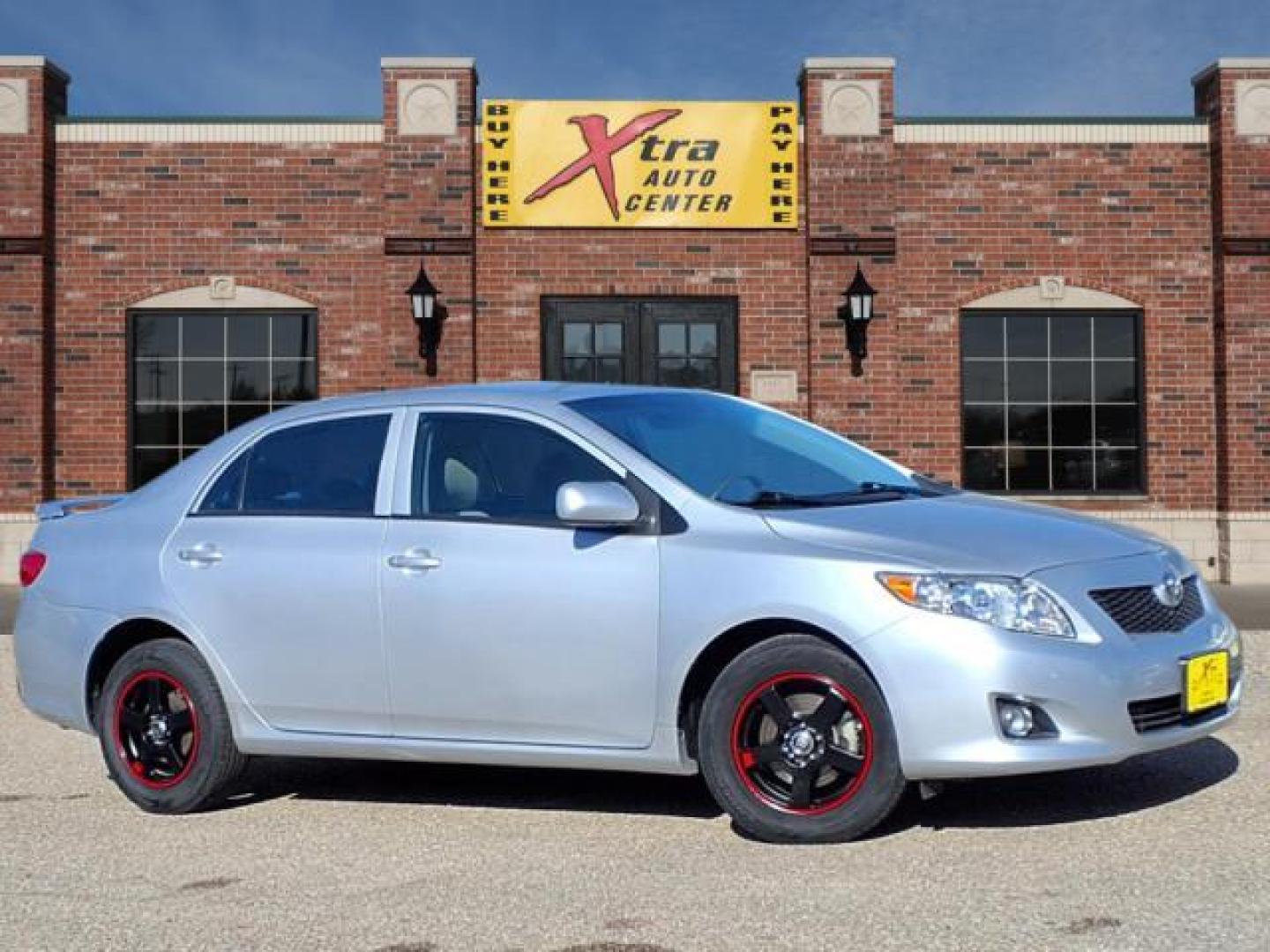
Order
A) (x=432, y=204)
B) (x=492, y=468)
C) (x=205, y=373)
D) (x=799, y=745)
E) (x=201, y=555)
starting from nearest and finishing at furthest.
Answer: (x=799, y=745), (x=492, y=468), (x=201, y=555), (x=432, y=204), (x=205, y=373)

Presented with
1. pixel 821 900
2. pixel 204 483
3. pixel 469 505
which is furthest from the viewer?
pixel 204 483

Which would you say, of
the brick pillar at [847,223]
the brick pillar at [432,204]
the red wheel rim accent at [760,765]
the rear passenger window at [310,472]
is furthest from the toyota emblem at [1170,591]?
the brick pillar at [432,204]

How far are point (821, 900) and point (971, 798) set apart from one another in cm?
160

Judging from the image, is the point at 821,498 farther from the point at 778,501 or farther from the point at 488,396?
the point at 488,396

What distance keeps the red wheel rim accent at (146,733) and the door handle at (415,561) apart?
1.05 metres

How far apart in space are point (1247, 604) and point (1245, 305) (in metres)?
4.40

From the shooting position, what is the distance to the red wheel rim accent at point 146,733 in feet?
20.6

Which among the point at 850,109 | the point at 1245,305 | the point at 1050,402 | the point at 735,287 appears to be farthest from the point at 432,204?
the point at 1245,305

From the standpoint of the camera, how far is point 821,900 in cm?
457

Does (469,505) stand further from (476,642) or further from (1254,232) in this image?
(1254,232)

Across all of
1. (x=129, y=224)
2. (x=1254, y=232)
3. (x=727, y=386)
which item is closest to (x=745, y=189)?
(x=727, y=386)

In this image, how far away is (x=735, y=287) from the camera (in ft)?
59.0

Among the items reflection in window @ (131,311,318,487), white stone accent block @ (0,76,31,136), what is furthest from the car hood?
white stone accent block @ (0,76,31,136)

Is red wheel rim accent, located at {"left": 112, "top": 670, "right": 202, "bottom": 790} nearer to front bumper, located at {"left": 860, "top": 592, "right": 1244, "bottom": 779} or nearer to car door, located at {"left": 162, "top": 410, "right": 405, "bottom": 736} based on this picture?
car door, located at {"left": 162, "top": 410, "right": 405, "bottom": 736}
